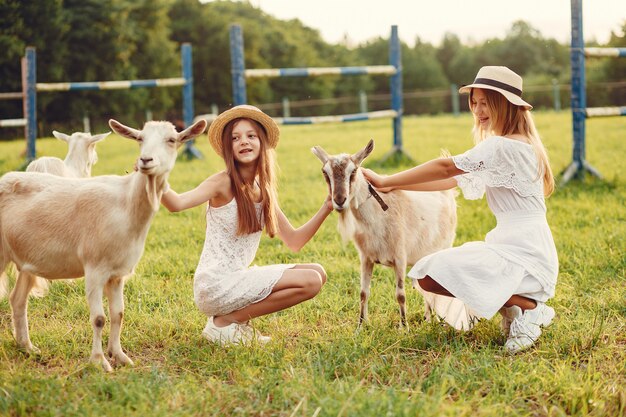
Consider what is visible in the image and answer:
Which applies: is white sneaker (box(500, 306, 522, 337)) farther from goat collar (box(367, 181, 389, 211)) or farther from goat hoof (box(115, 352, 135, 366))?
goat hoof (box(115, 352, 135, 366))

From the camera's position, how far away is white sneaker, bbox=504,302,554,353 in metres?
3.54

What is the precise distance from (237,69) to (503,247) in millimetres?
6272

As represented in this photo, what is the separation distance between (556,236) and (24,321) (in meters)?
4.50

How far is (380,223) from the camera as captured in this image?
14.2 feet

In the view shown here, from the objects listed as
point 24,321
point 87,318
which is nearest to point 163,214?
point 87,318

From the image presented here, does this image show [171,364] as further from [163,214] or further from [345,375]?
[163,214]

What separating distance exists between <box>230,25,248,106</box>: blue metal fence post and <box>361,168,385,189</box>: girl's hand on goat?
4806 millimetres

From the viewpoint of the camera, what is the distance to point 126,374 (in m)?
3.28

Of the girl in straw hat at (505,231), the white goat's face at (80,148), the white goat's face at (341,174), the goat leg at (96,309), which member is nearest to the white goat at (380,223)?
the white goat's face at (341,174)

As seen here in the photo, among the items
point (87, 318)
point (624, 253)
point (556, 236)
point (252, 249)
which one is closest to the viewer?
point (252, 249)

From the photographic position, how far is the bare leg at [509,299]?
369 cm

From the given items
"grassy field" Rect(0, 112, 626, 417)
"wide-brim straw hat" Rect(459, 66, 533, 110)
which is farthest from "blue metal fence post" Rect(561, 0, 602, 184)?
"wide-brim straw hat" Rect(459, 66, 533, 110)

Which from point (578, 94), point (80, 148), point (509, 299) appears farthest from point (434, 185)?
point (578, 94)

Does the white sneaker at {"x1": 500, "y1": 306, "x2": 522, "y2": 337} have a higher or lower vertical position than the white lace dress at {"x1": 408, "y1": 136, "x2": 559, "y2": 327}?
lower
